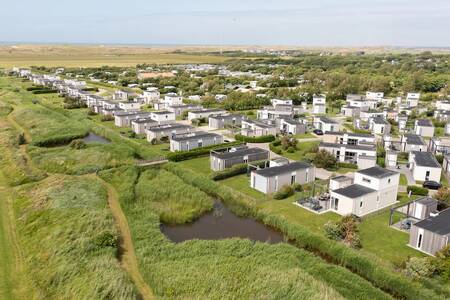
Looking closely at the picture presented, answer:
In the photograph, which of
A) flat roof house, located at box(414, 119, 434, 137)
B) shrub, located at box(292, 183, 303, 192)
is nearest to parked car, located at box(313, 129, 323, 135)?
flat roof house, located at box(414, 119, 434, 137)

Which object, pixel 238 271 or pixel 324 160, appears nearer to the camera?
pixel 238 271

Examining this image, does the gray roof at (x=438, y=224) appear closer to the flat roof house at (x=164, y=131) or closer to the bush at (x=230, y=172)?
the bush at (x=230, y=172)

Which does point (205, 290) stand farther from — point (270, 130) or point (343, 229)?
point (270, 130)

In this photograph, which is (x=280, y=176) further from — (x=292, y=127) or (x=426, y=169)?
(x=292, y=127)

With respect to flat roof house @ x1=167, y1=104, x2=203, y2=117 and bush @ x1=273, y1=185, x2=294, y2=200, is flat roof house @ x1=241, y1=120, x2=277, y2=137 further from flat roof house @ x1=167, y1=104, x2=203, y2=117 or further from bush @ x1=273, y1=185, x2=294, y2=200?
bush @ x1=273, y1=185, x2=294, y2=200

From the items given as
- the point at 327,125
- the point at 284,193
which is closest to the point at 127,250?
the point at 284,193

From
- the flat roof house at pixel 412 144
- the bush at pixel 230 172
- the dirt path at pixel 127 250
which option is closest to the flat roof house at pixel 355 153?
the flat roof house at pixel 412 144

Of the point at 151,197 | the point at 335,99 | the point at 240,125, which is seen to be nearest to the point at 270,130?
the point at 240,125
